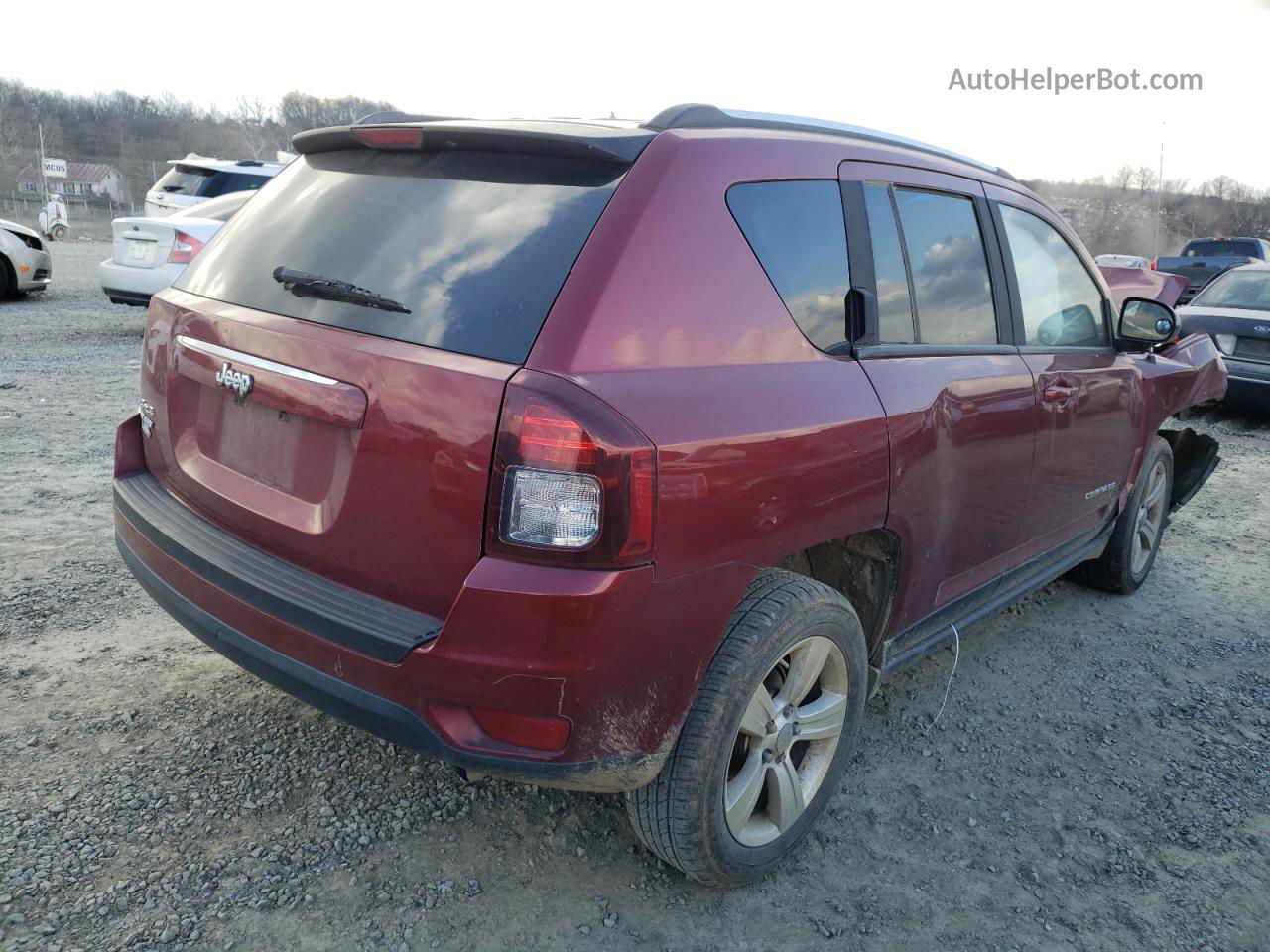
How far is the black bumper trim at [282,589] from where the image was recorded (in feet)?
6.55

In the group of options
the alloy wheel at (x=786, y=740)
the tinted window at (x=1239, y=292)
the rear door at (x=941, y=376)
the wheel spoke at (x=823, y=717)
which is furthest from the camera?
the tinted window at (x=1239, y=292)

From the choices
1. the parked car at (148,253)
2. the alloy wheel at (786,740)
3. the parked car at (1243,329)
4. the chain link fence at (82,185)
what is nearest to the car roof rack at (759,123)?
the alloy wheel at (786,740)

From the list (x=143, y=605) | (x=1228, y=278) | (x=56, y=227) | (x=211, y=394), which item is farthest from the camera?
(x=56, y=227)

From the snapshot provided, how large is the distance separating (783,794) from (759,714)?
258mm

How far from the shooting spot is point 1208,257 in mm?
23000

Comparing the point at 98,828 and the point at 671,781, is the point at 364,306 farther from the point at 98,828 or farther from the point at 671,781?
the point at 98,828

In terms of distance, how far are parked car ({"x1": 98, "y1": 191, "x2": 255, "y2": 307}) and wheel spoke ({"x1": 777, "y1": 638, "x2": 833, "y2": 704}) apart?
8.78 m

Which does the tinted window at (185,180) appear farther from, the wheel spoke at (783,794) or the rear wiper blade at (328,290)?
the wheel spoke at (783,794)

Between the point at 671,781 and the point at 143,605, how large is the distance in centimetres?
244

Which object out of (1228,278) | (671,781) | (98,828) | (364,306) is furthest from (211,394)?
(1228,278)

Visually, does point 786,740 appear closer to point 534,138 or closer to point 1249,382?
point 534,138

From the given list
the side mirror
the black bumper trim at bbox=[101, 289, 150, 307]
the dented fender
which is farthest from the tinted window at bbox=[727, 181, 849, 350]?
the black bumper trim at bbox=[101, 289, 150, 307]

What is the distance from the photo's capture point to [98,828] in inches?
95.2

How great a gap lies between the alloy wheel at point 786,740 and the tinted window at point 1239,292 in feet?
28.5
